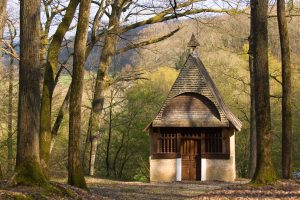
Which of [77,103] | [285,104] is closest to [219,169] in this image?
[285,104]

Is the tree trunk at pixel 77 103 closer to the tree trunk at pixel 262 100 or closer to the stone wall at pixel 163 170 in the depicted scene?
the tree trunk at pixel 262 100

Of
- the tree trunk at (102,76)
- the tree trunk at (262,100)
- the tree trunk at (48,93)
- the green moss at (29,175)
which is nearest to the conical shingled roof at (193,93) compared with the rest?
the tree trunk at (102,76)

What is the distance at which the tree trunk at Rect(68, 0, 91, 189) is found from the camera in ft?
45.9

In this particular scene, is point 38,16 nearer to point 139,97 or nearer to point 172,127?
point 172,127

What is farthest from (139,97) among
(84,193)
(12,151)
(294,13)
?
(84,193)

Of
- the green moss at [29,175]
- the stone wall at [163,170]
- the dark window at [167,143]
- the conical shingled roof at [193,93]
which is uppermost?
the conical shingled roof at [193,93]

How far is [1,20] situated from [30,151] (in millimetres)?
6889

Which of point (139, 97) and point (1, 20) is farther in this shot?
point (139, 97)

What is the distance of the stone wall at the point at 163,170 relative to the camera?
2508 centimetres

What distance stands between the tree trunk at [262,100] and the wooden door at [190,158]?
34.9 ft

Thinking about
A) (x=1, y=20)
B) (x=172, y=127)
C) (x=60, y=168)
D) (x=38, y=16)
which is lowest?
(x=60, y=168)

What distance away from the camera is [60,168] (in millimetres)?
34594

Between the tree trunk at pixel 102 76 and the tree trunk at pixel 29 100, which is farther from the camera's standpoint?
the tree trunk at pixel 102 76

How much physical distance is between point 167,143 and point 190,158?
4.66 ft
